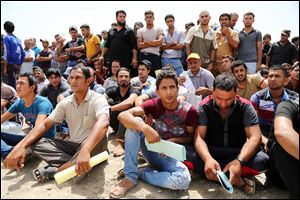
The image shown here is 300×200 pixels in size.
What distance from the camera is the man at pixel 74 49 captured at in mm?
7648

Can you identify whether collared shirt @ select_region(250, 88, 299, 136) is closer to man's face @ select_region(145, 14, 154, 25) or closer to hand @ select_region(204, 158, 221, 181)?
hand @ select_region(204, 158, 221, 181)

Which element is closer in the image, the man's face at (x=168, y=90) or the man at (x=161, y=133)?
the man at (x=161, y=133)

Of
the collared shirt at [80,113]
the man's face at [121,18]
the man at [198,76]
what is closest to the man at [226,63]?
the man at [198,76]

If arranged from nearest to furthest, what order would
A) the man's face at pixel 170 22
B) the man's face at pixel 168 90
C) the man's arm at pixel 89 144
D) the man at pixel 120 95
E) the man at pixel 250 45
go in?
the man's arm at pixel 89 144 → the man's face at pixel 168 90 → the man at pixel 120 95 → the man at pixel 250 45 → the man's face at pixel 170 22

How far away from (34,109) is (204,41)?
12.5ft

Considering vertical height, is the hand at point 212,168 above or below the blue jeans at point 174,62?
below

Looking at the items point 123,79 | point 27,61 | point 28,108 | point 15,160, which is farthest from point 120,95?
point 27,61

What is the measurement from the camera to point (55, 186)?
3.26 m

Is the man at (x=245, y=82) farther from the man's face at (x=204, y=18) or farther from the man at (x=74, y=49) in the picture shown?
the man at (x=74, y=49)

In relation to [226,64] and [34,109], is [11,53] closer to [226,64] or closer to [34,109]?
[34,109]

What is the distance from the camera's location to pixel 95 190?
10.5 ft

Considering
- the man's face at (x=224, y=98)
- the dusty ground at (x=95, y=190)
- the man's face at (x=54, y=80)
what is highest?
the man's face at (x=54, y=80)

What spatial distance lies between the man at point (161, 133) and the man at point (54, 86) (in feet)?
9.79

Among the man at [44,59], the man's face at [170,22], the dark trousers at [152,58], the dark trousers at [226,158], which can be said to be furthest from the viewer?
the man at [44,59]
